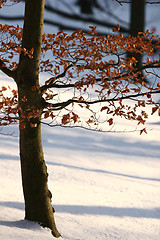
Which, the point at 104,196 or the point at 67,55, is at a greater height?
the point at 67,55

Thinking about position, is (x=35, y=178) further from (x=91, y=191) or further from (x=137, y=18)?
(x=137, y=18)

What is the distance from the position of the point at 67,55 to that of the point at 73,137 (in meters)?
7.92

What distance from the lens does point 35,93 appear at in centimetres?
503

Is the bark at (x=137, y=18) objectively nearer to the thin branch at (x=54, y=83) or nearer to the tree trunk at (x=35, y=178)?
the thin branch at (x=54, y=83)

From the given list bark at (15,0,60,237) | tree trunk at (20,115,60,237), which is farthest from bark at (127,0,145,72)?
tree trunk at (20,115,60,237)

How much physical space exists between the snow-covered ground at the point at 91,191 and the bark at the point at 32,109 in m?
0.46

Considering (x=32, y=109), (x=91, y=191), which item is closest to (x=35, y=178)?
(x=32, y=109)

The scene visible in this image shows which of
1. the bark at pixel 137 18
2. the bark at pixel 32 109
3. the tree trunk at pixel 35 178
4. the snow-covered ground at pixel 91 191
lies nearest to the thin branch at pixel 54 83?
the bark at pixel 32 109

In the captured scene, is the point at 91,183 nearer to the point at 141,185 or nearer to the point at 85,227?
the point at 141,185

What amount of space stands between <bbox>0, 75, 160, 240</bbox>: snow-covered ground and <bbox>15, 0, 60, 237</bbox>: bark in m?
0.46

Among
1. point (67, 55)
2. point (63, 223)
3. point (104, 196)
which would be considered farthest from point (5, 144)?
point (67, 55)

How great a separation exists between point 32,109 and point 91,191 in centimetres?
409

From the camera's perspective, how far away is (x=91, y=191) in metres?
8.27

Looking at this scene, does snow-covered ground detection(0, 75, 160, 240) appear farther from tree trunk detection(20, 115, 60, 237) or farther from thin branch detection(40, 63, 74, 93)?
thin branch detection(40, 63, 74, 93)
